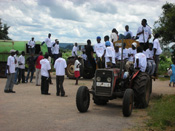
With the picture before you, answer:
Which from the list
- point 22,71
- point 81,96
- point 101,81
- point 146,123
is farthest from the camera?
point 22,71

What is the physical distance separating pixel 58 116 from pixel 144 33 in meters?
6.05

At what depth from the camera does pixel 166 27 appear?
3450 centimetres

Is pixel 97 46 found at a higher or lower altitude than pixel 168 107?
higher

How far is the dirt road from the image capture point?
7.89m

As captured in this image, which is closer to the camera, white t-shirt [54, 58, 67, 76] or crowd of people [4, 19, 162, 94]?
crowd of people [4, 19, 162, 94]

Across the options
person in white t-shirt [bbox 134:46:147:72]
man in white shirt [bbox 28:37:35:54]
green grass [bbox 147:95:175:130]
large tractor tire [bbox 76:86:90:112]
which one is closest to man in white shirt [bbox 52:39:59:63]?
man in white shirt [bbox 28:37:35:54]

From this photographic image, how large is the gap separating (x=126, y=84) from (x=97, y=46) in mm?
4451

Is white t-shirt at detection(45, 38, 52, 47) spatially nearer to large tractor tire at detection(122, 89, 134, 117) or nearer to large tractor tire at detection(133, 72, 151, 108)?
large tractor tire at detection(133, 72, 151, 108)

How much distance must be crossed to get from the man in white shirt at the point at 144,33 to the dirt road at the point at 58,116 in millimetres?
2845

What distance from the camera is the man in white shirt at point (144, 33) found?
13.4 meters

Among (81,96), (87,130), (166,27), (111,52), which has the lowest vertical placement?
(87,130)

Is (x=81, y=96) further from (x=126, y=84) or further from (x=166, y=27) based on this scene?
(x=166, y=27)

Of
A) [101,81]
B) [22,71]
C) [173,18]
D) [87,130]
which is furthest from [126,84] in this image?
[173,18]

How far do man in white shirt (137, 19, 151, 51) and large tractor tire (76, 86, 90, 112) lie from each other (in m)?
4.51
